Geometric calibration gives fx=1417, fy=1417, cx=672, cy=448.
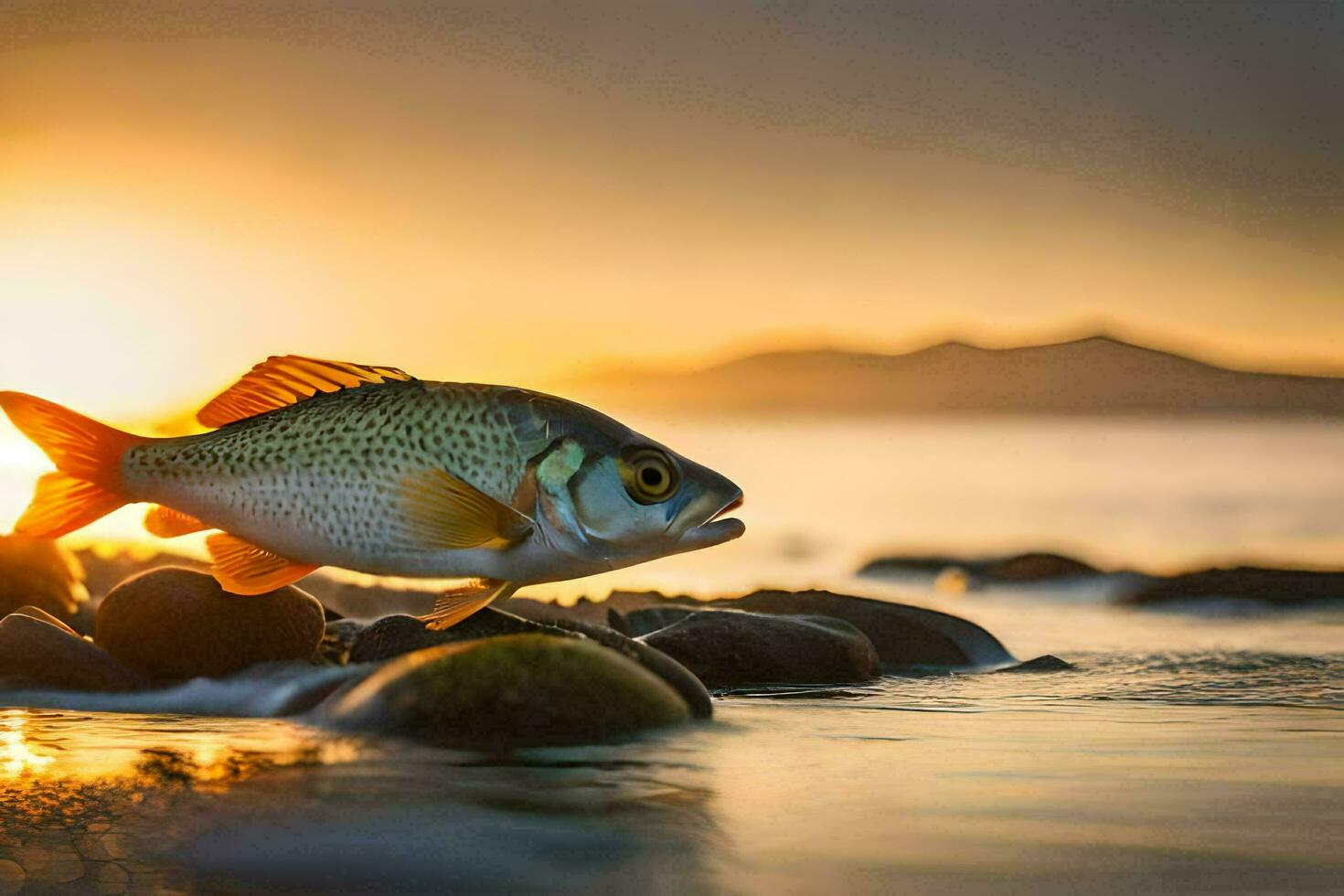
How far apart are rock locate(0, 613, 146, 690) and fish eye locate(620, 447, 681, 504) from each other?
354 cm

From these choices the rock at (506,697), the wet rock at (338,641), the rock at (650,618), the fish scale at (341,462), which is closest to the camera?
the fish scale at (341,462)

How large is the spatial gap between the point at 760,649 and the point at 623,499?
12.3 ft

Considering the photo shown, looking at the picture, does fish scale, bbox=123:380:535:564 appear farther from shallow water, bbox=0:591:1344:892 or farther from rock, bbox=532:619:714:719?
rock, bbox=532:619:714:719

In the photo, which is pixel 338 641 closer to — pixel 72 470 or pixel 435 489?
pixel 72 470

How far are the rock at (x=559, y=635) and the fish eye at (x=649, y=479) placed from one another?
A: 1650mm

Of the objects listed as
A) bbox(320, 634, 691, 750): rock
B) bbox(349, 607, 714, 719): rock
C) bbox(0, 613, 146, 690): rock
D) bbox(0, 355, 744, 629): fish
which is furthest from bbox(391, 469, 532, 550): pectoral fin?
bbox(0, 613, 146, 690): rock

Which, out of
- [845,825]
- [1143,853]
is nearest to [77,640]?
[845,825]

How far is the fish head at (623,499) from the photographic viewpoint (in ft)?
13.0

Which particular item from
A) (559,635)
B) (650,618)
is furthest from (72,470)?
(650,618)

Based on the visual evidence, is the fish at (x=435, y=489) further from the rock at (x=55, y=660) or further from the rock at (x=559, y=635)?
the rock at (x=55, y=660)

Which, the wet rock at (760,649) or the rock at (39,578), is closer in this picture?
the wet rock at (760,649)

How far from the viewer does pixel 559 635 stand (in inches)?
219

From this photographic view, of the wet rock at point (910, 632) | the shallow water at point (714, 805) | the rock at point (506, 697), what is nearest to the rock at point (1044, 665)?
the wet rock at point (910, 632)

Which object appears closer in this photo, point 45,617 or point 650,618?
point 45,617
